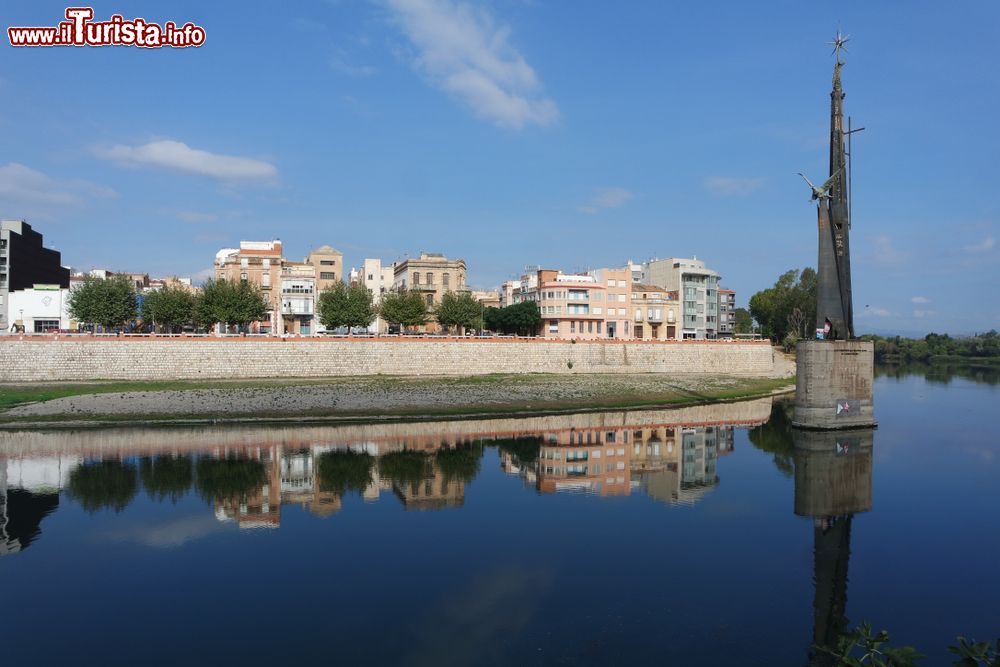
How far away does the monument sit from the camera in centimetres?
4472

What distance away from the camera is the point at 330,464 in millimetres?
35906

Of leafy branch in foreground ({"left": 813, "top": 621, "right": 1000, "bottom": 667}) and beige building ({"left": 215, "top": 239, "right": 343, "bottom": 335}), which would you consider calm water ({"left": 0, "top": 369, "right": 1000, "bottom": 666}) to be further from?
beige building ({"left": 215, "top": 239, "right": 343, "bottom": 335})

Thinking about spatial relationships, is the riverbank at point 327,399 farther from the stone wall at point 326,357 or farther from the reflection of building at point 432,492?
the reflection of building at point 432,492

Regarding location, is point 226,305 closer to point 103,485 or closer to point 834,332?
point 103,485

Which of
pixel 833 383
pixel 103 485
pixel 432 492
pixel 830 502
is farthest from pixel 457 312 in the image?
pixel 830 502

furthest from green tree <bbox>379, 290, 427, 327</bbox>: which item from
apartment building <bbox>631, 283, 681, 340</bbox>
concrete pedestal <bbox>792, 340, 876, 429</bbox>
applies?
concrete pedestal <bbox>792, 340, 876, 429</bbox>

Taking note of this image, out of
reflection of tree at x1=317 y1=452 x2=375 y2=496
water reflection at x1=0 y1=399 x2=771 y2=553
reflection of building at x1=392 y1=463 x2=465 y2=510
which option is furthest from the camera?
reflection of tree at x1=317 y1=452 x2=375 y2=496

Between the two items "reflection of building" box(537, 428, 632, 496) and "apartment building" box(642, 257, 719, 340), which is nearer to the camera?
"reflection of building" box(537, 428, 632, 496)

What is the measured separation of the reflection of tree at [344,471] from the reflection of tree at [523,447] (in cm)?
873

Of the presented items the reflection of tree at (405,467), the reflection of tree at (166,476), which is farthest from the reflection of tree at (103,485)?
the reflection of tree at (405,467)

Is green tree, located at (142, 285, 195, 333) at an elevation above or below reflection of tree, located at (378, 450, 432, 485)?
above

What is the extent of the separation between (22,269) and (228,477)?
3010 inches

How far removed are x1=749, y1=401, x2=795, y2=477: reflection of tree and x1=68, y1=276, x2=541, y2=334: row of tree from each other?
41.2 meters

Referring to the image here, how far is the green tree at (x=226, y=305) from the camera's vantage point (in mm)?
71250
